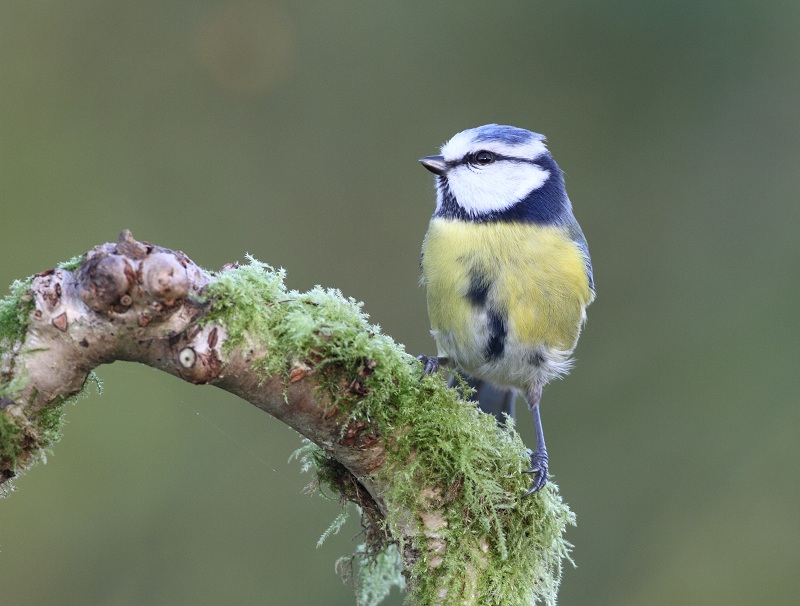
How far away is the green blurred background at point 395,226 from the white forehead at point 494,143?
129cm

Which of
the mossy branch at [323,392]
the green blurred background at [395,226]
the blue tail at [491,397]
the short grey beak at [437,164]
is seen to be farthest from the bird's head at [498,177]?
the green blurred background at [395,226]

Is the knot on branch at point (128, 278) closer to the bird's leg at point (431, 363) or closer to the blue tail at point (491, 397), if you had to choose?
the bird's leg at point (431, 363)

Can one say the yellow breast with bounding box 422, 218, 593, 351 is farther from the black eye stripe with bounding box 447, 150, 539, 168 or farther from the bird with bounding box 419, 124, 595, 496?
the black eye stripe with bounding box 447, 150, 539, 168

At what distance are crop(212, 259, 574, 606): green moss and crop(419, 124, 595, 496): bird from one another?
43 cm

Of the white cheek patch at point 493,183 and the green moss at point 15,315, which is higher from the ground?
the white cheek patch at point 493,183

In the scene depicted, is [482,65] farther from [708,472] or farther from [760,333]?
[708,472]

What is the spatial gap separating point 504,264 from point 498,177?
0.84 feet

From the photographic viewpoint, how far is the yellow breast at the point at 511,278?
1.79 m

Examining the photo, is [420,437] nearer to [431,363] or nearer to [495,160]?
[431,363]

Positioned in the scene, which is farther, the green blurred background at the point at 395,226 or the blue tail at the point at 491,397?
the green blurred background at the point at 395,226

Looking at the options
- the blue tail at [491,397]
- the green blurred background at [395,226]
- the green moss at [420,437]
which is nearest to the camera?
the green moss at [420,437]

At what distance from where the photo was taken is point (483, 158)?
77.1 inches

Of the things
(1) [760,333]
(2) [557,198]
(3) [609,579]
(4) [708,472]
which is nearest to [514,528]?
(2) [557,198]

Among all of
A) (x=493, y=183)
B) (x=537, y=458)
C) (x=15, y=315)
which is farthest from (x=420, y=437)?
(x=493, y=183)
